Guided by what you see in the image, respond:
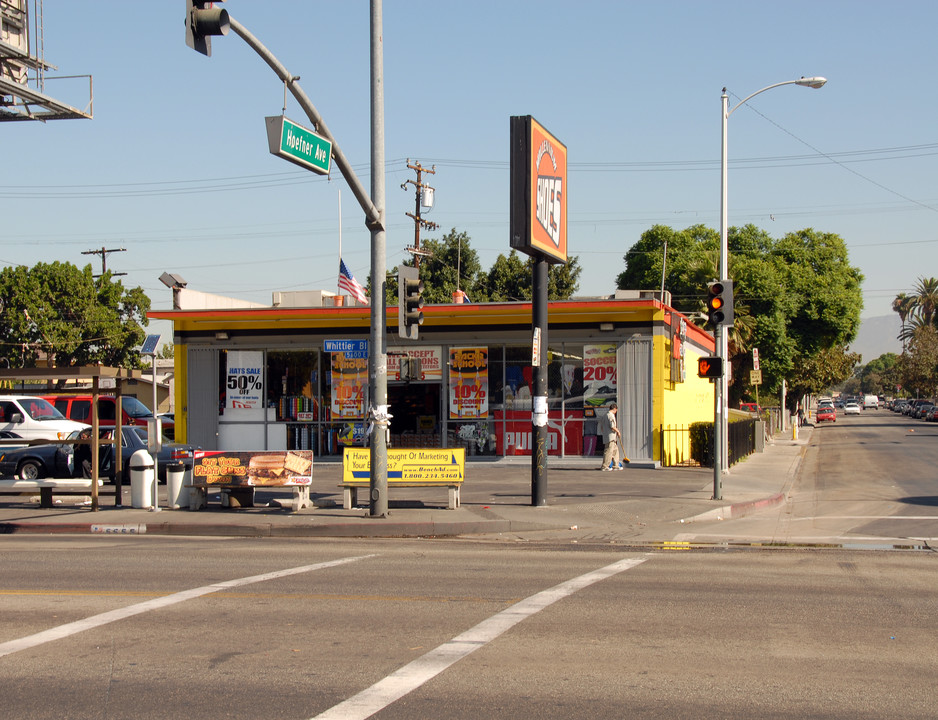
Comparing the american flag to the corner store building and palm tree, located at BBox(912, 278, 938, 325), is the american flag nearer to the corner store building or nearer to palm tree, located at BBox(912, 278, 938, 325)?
the corner store building

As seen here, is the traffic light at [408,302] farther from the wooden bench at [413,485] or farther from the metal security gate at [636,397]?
the metal security gate at [636,397]

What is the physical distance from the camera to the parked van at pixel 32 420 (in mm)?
24250

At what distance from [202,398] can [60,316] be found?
100ft

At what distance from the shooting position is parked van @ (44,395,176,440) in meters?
26.5

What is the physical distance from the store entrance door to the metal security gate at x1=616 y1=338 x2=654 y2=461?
5.12 m

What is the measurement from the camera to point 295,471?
16.7 metres

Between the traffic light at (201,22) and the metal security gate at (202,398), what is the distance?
17710 mm

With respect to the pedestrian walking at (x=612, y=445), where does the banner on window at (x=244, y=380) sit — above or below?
above

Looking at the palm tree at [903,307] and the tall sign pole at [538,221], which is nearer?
the tall sign pole at [538,221]

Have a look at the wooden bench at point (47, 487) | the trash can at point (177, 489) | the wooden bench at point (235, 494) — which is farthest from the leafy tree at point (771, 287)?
the wooden bench at point (47, 487)

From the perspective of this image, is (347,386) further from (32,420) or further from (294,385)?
(32,420)

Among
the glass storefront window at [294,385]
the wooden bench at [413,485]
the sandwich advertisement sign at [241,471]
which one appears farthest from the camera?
the glass storefront window at [294,385]

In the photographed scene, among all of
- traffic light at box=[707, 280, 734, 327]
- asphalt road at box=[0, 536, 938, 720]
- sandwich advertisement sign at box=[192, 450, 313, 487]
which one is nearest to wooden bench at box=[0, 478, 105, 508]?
sandwich advertisement sign at box=[192, 450, 313, 487]

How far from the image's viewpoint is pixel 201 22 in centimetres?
1093
